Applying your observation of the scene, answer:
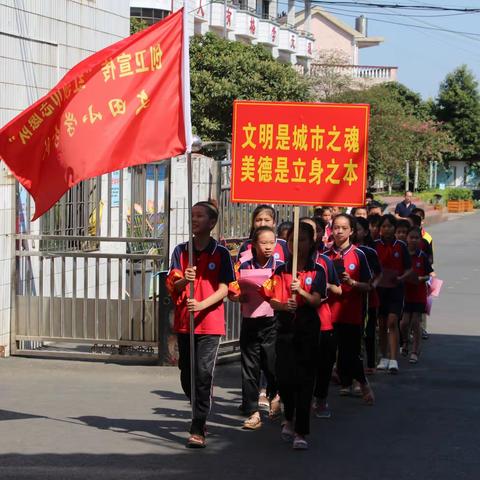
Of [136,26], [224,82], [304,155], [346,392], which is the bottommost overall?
[346,392]

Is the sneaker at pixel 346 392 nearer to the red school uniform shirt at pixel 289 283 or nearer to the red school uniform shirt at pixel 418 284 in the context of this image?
the red school uniform shirt at pixel 289 283

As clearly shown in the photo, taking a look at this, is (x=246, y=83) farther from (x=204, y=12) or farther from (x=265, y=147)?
(x=265, y=147)

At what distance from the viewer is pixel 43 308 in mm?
12594

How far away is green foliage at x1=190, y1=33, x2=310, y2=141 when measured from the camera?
35719 mm

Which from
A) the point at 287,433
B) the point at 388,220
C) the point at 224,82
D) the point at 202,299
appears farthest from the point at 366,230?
the point at 224,82

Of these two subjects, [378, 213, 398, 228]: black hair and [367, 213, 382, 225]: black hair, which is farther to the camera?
[367, 213, 382, 225]: black hair

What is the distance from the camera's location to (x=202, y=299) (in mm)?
8383

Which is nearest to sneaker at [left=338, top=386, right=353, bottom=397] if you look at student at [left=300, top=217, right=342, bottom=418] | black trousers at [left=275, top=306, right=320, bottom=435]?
student at [left=300, top=217, right=342, bottom=418]

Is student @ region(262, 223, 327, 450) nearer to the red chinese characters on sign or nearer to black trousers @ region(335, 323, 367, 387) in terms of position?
the red chinese characters on sign

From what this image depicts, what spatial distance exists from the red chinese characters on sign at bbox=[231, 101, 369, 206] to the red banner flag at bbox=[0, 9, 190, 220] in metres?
1.41

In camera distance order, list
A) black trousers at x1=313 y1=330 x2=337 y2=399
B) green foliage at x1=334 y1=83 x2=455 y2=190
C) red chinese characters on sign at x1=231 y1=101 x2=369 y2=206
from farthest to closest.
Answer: green foliage at x1=334 y1=83 x2=455 y2=190 < black trousers at x1=313 y1=330 x2=337 y2=399 < red chinese characters on sign at x1=231 y1=101 x2=369 y2=206

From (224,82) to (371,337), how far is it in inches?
964

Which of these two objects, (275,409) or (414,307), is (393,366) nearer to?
(414,307)

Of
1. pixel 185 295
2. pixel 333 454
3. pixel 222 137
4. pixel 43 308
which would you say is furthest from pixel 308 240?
pixel 222 137
